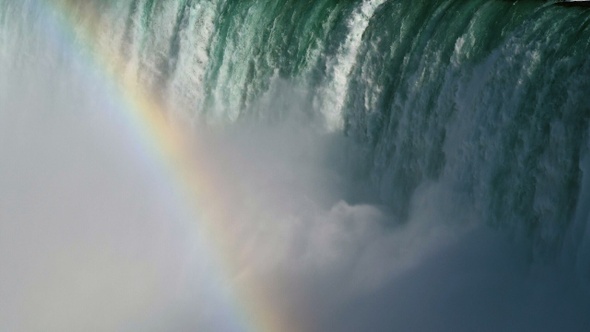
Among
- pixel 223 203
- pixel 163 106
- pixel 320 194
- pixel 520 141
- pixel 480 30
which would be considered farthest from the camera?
pixel 163 106

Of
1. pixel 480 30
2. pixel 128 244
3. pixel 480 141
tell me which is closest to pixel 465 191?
pixel 480 141

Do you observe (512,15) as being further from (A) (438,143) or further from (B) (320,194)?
(B) (320,194)

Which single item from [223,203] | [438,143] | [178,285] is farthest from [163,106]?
[438,143]

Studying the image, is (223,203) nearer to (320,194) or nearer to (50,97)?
(320,194)

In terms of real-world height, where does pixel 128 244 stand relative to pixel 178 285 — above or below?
above

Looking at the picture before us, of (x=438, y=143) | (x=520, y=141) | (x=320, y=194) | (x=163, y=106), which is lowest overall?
(x=520, y=141)

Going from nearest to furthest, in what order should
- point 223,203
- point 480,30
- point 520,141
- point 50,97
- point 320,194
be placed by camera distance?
1. point 520,141
2. point 480,30
3. point 320,194
4. point 223,203
5. point 50,97

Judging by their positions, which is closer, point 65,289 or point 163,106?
point 65,289
